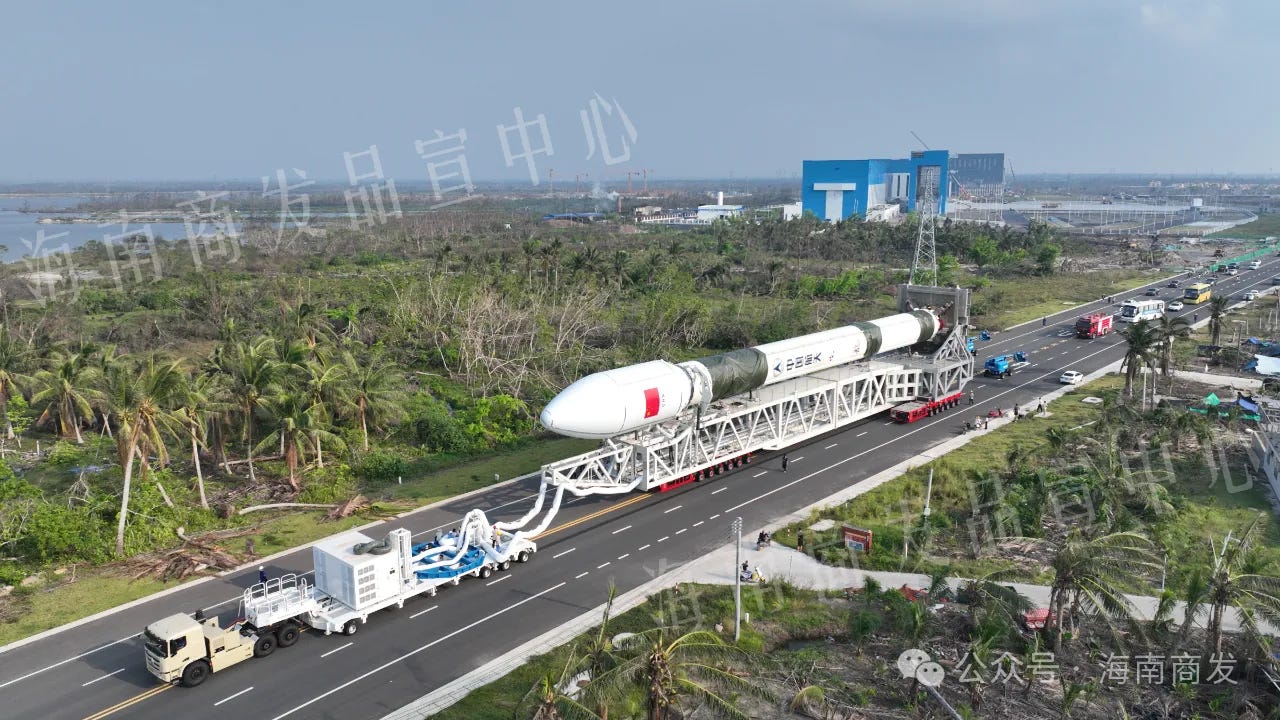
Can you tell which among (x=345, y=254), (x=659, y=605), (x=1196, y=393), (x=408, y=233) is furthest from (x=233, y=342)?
(x=408, y=233)

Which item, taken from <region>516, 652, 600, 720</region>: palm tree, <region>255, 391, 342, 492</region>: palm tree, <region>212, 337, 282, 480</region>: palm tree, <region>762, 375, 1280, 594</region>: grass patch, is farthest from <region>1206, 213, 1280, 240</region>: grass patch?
<region>516, 652, 600, 720</region>: palm tree

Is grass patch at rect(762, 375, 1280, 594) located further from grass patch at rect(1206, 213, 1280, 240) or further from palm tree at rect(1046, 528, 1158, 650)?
grass patch at rect(1206, 213, 1280, 240)

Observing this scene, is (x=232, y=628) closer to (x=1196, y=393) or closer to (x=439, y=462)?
(x=439, y=462)

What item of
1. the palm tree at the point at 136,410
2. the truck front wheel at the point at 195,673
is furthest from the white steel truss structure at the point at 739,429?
the palm tree at the point at 136,410

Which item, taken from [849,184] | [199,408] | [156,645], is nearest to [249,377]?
[199,408]

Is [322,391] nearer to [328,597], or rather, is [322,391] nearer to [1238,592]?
[328,597]
